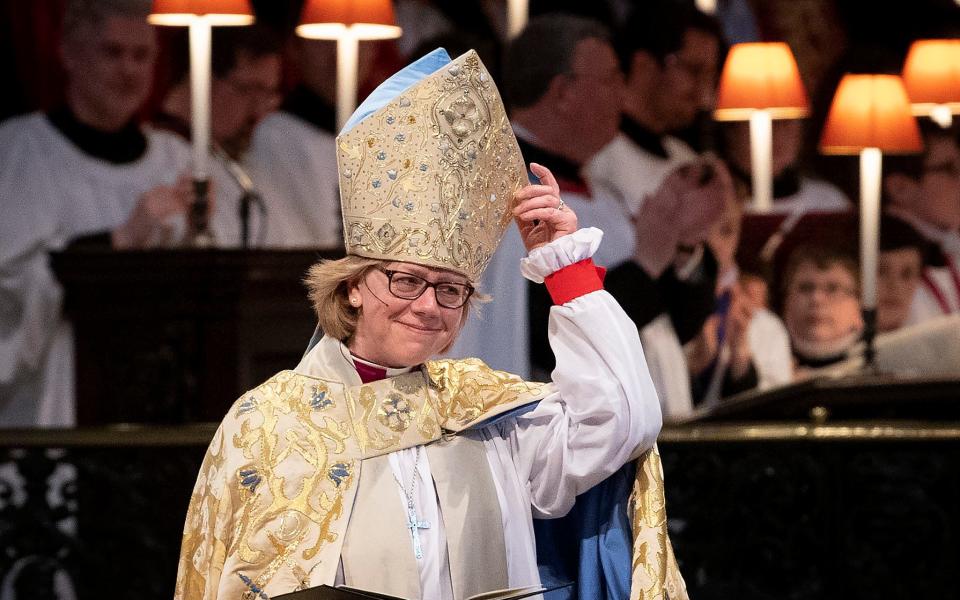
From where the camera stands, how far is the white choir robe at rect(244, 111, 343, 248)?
7.24 metres

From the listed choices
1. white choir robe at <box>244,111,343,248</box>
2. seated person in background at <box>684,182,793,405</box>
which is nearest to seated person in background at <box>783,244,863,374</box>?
seated person in background at <box>684,182,793,405</box>

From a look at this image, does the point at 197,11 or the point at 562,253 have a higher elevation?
the point at 197,11

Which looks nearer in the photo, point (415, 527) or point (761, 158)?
point (415, 527)

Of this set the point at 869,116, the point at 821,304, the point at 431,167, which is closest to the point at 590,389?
the point at 431,167

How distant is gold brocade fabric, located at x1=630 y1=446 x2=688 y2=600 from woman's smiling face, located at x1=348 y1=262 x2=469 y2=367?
1.44ft

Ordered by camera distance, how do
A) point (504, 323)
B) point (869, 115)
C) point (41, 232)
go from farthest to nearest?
point (869, 115) → point (41, 232) → point (504, 323)

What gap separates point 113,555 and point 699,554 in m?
1.82

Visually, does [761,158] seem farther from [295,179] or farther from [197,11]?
[197,11]

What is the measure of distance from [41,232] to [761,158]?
129 inches

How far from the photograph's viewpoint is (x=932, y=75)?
8.36m

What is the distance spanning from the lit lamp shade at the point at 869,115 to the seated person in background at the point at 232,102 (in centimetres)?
242

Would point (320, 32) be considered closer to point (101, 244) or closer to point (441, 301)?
point (101, 244)

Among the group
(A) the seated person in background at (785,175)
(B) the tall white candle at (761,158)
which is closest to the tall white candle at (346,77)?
(B) the tall white candle at (761,158)

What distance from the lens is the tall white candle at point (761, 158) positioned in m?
8.09
